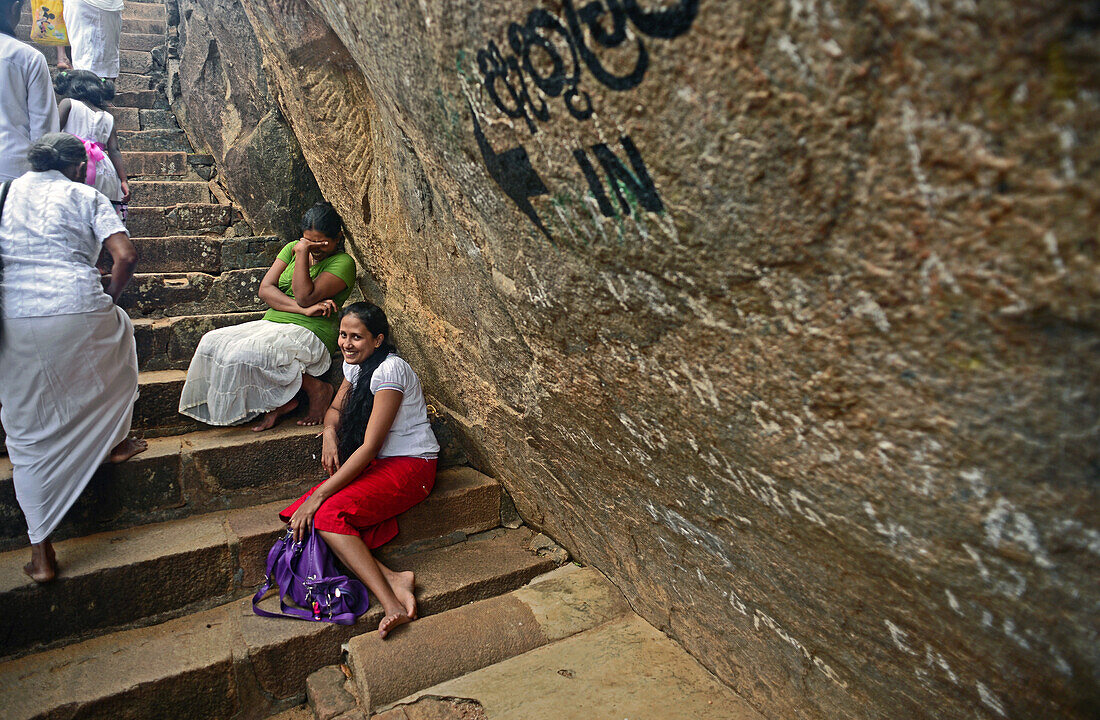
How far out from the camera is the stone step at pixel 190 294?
3.95 metres

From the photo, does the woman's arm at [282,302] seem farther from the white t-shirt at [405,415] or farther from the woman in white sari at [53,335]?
the woman in white sari at [53,335]

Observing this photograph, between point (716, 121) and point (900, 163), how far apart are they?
0.31 m

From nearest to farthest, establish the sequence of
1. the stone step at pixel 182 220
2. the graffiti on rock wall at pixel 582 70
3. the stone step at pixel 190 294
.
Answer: the graffiti on rock wall at pixel 582 70
the stone step at pixel 190 294
the stone step at pixel 182 220

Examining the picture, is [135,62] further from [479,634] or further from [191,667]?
[479,634]

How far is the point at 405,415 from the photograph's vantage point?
9.97 feet

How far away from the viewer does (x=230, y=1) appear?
4.44 m

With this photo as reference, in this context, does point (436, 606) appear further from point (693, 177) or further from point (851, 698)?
point (693, 177)

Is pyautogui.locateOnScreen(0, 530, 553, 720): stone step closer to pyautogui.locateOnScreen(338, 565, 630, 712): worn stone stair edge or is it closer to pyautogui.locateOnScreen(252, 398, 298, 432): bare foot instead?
pyautogui.locateOnScreen(338, 565, 630, 712): worn stone stair edge

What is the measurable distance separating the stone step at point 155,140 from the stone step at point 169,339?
10.7ft

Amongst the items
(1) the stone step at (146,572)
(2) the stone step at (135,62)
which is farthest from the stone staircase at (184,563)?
(2) the stone step at (135,62)

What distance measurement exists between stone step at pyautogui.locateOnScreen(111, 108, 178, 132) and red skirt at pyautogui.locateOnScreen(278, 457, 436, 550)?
17.8ft

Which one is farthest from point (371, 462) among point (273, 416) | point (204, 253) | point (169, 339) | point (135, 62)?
point (135, 62)

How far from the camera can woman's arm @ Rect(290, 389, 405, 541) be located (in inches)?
106

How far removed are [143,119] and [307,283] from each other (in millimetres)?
4661
